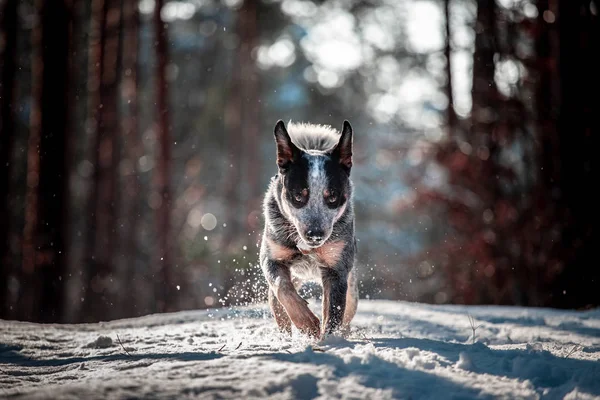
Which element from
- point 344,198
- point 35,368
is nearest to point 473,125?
point 344,198

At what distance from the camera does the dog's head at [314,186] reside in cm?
534

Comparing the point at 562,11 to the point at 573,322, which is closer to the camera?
the point at 573,322

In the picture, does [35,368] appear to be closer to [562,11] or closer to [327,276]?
[327,276]

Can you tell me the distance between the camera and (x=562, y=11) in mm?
12203

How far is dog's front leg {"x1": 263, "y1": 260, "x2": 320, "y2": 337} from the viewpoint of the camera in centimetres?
510

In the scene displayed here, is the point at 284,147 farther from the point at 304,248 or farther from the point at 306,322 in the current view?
the point at 306,322

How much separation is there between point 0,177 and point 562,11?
51.2 ft

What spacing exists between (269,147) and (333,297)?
81.0 ft

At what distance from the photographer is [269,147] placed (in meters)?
29.8

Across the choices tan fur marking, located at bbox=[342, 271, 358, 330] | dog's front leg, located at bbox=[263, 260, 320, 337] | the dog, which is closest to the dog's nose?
the dog

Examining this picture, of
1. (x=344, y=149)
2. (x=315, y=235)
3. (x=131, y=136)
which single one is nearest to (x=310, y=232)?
(x=315, y=235)

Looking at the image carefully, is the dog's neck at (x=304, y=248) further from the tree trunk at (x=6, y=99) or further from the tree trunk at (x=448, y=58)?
the tree trunk at (x=6, y=99)

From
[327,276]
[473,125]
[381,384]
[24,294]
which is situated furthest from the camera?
[24,294]

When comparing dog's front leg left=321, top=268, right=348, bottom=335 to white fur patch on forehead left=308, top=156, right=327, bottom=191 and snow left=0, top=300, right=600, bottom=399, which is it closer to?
snow left=0, top=300, right=600, bottom=399
